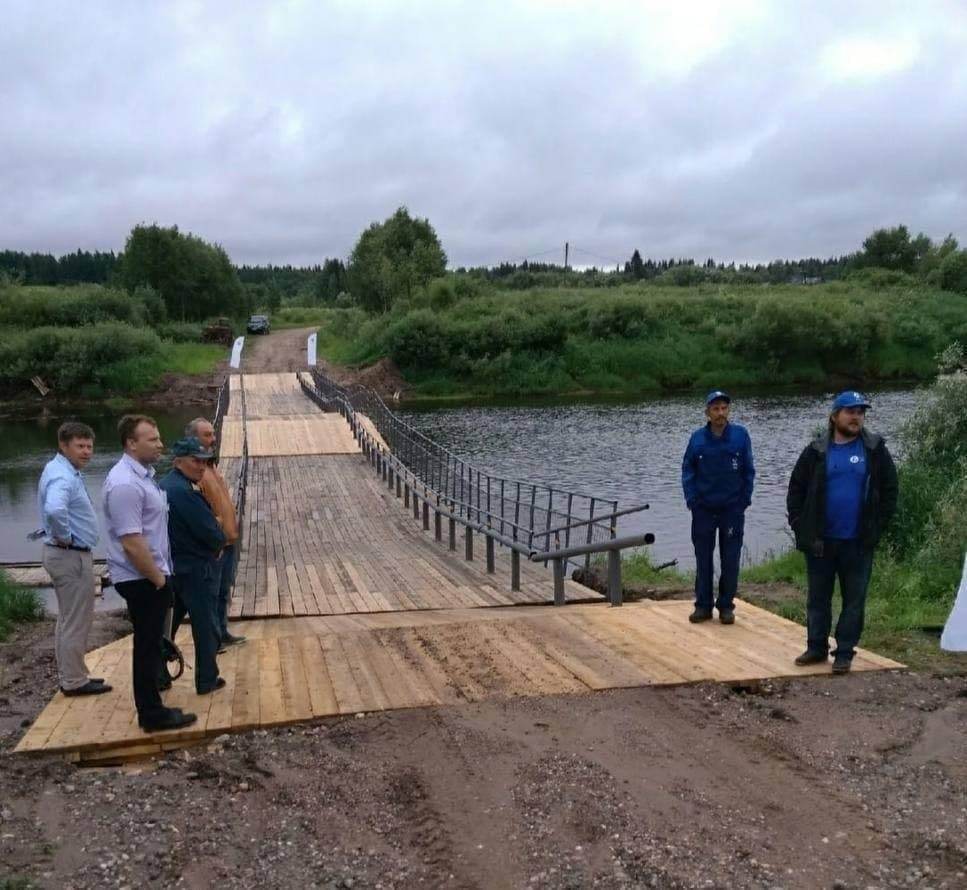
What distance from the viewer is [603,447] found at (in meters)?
29.4

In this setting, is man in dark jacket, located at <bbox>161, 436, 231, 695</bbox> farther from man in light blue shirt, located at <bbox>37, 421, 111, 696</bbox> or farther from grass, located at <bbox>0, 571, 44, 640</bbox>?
grass, located at <bbox>0, 571, 44, 640</bbox>

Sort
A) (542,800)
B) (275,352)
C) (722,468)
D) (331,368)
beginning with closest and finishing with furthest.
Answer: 1. (542,800)
2. (722,468)
3. (331,368)
4. (275,352)

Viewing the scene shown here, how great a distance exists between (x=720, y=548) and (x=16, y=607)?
24.2ft

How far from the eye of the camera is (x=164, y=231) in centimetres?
6581

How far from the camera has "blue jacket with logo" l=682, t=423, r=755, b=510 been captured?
6.94 meters

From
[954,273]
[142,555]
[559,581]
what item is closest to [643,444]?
[559,581]

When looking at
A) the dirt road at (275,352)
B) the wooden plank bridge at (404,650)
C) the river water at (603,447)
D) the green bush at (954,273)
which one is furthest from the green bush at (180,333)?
the green bush at (954,273)

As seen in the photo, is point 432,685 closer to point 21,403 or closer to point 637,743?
point 637,743

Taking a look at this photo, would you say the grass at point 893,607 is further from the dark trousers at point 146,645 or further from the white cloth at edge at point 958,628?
the dark trousers at point 146,645

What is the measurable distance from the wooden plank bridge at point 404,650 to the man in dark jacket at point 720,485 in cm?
49

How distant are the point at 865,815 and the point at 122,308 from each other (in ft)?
185

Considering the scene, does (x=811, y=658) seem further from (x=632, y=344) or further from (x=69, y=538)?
(x=632, y=344)

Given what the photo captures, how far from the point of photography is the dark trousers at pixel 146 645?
499 cm

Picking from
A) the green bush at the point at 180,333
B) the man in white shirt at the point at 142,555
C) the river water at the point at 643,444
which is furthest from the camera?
the green bush at the point at 180,333
